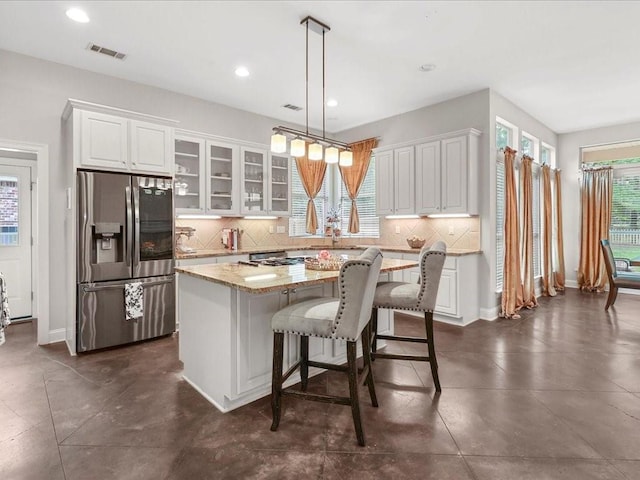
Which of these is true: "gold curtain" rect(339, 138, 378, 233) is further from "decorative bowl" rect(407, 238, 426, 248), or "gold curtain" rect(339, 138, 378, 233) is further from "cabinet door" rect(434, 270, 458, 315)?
"cabinet door" rect(434, 270, 458, 315)

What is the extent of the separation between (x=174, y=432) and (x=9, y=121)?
3500 mm

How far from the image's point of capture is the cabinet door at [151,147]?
12.4 ft

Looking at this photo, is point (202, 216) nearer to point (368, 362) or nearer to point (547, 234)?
point (368, 362)

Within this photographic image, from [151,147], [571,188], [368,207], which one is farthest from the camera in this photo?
[571,188]

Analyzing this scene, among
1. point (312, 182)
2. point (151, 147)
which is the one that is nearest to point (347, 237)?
point (312, 182)

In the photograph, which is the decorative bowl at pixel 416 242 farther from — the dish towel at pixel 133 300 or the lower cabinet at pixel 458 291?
the dish towel at pixel 133 300

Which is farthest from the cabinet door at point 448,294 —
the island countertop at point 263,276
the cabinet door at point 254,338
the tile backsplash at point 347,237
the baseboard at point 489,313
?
the cabinet door at point 254,338

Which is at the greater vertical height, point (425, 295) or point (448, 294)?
point (425, 295)

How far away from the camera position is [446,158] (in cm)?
477

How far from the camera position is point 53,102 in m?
3.77

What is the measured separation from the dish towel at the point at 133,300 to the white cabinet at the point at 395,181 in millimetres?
3584

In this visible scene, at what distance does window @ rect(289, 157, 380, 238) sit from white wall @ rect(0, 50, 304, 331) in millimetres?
2628

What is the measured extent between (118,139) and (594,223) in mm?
7678

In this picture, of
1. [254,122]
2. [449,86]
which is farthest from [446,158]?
[254,122]
